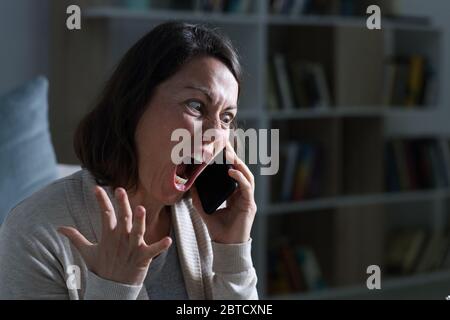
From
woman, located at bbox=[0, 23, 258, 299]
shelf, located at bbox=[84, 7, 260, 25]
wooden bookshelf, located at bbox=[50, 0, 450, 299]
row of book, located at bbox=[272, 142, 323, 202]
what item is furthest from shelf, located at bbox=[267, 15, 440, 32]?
woman, located at bbox=[0, 23, 258, 299]

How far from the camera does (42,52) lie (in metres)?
2.61

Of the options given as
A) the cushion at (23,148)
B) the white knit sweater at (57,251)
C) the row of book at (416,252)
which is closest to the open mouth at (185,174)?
the white knit sweater at (57,251)

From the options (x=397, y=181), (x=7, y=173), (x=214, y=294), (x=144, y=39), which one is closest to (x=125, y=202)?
(x=144, y=39)

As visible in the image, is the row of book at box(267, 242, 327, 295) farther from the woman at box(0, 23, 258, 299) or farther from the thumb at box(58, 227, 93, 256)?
the thumb at box(58, 227, 93, 256)

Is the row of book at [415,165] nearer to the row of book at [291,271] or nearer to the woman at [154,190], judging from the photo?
the row of book at [291,271]

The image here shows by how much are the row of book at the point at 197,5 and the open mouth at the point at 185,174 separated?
1.84m

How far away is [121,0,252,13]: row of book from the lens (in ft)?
8.61

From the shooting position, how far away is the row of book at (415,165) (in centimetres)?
322

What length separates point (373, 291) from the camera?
3.20 meters

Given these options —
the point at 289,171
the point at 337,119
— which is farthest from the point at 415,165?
the point at 289,171

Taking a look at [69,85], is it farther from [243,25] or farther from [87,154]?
[87,154]

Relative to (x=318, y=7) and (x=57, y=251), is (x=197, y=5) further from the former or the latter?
(x=57, y=251)

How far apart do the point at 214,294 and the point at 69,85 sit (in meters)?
1.70

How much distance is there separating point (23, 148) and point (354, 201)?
179 centimetres
